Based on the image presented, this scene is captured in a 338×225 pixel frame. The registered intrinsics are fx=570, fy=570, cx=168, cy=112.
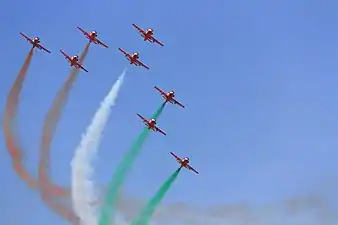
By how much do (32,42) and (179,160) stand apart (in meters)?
25.6

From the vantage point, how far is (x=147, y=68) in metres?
74.1

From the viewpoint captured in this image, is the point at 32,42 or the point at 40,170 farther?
the point at 32,42

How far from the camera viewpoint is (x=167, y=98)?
7556 centimetres

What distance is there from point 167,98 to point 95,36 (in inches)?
506

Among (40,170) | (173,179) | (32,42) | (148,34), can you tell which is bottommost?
(40,170)

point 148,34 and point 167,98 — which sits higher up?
point 148,34

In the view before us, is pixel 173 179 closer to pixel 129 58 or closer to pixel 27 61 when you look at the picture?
pixel 129 58

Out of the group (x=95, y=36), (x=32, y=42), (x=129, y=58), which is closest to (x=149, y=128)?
(x=129, y=58)

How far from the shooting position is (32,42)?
7738 centimetres

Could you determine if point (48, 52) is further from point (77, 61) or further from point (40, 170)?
point (40, 170)

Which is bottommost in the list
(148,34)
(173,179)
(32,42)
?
(173,179)

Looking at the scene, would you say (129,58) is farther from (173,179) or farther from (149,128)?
(173,179)

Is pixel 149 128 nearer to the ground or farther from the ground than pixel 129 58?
nearer to the ground

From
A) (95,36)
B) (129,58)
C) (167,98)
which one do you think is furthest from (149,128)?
(95,36)
